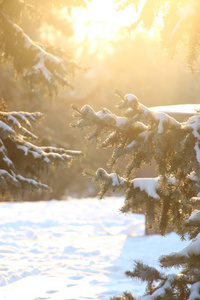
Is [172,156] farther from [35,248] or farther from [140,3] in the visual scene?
[35,248]

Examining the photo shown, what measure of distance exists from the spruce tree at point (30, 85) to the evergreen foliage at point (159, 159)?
3.61 metres

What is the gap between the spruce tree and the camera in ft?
25.3

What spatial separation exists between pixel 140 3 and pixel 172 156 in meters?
1.33

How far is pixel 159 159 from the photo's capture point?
388cm

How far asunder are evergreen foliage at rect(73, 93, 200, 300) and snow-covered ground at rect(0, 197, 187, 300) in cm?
111

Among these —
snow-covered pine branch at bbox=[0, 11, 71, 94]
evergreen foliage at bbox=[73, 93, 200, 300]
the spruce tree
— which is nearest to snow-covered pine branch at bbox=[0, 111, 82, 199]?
the spruce tree

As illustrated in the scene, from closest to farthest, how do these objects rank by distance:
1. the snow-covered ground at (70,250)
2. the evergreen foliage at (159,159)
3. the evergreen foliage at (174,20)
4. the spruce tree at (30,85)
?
the evergreen foliage at (159,159) → the evergreen foliage at (174,20) → the snow-covered ground at (70,250) → the spruce tree at (30,85)

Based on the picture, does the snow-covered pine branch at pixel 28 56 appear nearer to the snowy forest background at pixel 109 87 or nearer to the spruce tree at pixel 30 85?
the spruce tree at pixel 30 85

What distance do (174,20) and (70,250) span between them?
6701mm

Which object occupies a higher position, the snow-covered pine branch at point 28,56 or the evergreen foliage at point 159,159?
the snow-covered pine branch at point 28,56

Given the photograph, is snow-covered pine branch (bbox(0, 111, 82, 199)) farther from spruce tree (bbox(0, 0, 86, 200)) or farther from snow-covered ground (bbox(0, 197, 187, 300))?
snow-covered ground (bbox(0, 197, 187, 300))

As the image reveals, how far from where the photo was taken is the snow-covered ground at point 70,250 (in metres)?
6.60

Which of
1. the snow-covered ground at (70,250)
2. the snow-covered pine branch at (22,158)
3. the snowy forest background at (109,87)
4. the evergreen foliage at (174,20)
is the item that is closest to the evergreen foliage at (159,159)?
the evergreen foliage at (174,20)

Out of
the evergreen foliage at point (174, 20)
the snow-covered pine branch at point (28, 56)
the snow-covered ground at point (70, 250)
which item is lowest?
the snow-covered ground at point (70, 250)
